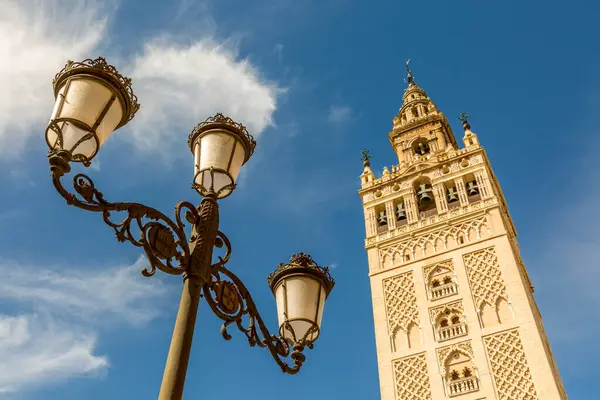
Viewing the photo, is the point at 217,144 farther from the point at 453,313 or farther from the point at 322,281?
the point at 453,313

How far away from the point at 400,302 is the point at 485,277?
2543 mm

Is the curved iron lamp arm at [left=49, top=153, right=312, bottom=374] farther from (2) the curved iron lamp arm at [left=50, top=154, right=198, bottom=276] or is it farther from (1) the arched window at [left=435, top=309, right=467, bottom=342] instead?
(1) the arched window at [left=435, top=309, right=467, bottom=342]

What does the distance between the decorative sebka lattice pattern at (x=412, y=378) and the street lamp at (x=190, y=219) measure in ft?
39.4

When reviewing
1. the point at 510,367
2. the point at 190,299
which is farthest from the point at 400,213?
the point at 190,299

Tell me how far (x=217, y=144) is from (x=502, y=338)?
521 inches

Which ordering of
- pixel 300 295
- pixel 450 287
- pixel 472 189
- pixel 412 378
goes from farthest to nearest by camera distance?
1. pixel 472 189
2. pixel 450 287
3. pixel 412 378
4. pixel 300 295

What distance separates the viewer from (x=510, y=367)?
14234 mm

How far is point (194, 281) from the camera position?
3.03m

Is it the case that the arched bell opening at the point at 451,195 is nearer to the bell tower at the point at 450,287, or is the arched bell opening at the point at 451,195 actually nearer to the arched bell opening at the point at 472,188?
the bell tower at the point at 450,287

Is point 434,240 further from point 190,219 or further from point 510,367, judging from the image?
point 190,219

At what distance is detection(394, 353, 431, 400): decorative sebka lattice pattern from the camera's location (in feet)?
48.6

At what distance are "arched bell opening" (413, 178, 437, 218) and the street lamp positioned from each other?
16273mm

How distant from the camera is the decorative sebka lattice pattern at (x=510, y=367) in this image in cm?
1369

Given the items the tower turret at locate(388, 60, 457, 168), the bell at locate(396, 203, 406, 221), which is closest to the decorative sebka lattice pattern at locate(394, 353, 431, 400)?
the bell at locate(396, 203, 406, 221)
